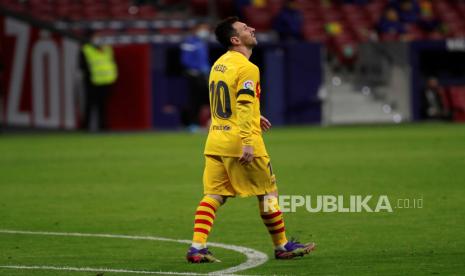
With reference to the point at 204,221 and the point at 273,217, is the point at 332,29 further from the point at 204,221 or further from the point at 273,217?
the point at 204,221

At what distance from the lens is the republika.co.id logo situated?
12.1 m

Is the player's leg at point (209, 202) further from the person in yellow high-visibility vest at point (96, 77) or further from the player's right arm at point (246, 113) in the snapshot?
the person in yellow high-visibility vest at point (96, 77)

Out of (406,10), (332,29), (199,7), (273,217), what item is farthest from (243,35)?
(406,10)

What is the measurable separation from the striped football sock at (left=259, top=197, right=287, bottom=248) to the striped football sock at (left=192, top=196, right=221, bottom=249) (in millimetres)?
372

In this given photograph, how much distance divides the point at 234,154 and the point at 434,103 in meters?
22.8

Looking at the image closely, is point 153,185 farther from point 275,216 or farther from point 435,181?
point 275,216

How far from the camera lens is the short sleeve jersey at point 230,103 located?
8.52m

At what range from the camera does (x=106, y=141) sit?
24.5m

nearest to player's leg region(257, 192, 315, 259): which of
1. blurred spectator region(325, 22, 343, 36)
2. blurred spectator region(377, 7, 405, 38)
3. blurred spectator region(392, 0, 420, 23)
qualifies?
blurred spectator region(325, 22, 343, 36)

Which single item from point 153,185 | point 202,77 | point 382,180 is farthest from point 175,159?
point 202,77

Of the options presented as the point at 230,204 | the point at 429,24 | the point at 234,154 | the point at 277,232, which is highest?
the point at 429,24

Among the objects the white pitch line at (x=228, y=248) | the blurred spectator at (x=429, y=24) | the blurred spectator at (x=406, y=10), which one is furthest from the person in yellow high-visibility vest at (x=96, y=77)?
the white pitch line at (x=228, y=248)

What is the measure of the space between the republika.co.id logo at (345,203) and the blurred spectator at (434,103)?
699 inches

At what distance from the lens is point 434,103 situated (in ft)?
101
